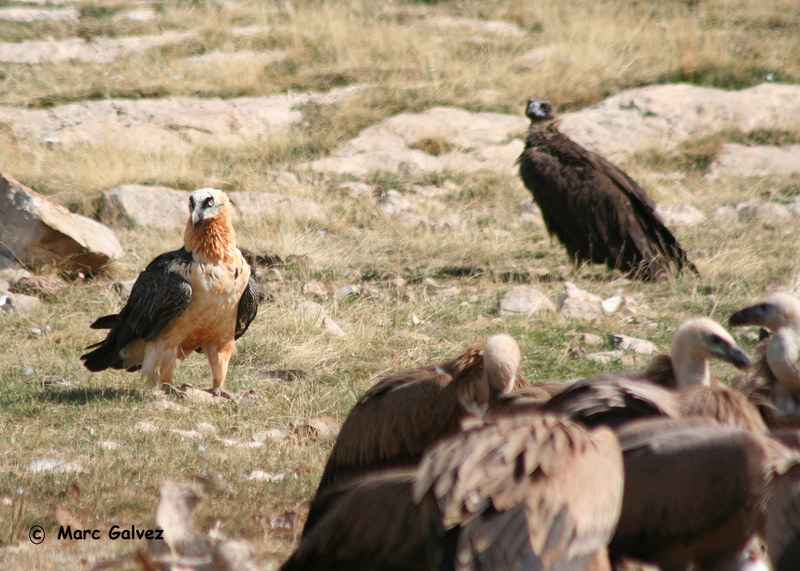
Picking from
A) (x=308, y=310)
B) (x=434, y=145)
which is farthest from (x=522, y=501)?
(x=434, y=145)

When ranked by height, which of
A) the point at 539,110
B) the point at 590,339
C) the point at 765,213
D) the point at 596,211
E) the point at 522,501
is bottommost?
the point at 765,213

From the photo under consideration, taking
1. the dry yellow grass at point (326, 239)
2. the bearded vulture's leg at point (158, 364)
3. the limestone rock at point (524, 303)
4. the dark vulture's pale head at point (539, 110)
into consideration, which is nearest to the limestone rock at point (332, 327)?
the dry yellow grass at point (326, 239)

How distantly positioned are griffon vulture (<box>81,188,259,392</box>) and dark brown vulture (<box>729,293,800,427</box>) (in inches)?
112

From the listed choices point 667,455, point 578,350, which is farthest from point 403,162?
point 667,455

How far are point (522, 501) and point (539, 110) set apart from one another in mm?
7574

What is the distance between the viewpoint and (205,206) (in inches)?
199

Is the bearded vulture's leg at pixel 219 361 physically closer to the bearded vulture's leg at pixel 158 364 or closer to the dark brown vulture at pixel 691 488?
the bearded vulture's leg at pixel 158 364

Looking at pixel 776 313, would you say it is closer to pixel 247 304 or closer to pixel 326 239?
pixel 247 304

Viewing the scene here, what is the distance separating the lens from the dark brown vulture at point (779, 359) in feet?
10.5

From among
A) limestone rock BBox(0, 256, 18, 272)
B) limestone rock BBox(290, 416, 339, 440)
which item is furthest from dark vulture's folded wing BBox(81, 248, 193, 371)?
limestone rock BBox(0, 256, 18, 272)

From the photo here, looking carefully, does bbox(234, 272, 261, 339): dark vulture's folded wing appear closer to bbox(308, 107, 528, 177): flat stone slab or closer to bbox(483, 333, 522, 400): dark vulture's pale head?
bbox(483, 333, 522, 400): dark vulture's pale head

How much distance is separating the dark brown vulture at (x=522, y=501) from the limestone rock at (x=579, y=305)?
171 inches

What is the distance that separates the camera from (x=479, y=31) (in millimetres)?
15195

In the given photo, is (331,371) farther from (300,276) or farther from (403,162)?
(403,162)
